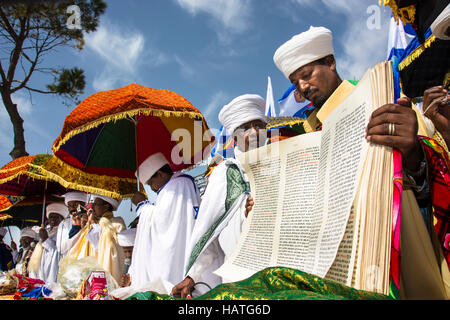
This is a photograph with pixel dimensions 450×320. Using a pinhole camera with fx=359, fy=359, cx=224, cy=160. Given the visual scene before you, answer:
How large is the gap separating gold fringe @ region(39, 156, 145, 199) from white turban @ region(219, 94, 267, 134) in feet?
6.62

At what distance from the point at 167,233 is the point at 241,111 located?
4.34 ft

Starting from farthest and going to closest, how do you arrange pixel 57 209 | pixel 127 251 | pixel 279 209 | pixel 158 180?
pixel 57 209 → pixel 127 251 → pixel 158 180 → pixel 279 209

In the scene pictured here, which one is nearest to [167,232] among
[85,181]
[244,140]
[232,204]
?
[232,204]

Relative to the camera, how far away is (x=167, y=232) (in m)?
3.35

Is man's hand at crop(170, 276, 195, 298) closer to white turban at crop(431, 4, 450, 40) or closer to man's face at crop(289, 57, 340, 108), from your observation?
man's face at crop(289, 57, 340, 108)

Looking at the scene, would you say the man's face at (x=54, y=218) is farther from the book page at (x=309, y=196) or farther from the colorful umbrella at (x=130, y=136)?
the book page at (x=309, y=196)

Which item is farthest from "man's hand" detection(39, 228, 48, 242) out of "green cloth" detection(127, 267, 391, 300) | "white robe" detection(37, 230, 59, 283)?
"green cloth" detection(127, 267, 391, 300)

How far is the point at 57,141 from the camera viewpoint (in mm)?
3414

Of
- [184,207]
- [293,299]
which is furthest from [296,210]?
[184,207]

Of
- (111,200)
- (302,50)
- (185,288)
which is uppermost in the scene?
(302,50)

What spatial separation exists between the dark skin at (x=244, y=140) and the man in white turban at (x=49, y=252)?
5259 mm

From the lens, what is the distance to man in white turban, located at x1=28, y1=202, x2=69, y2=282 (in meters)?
6.90

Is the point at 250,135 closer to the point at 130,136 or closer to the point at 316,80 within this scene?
the point at 316,80
